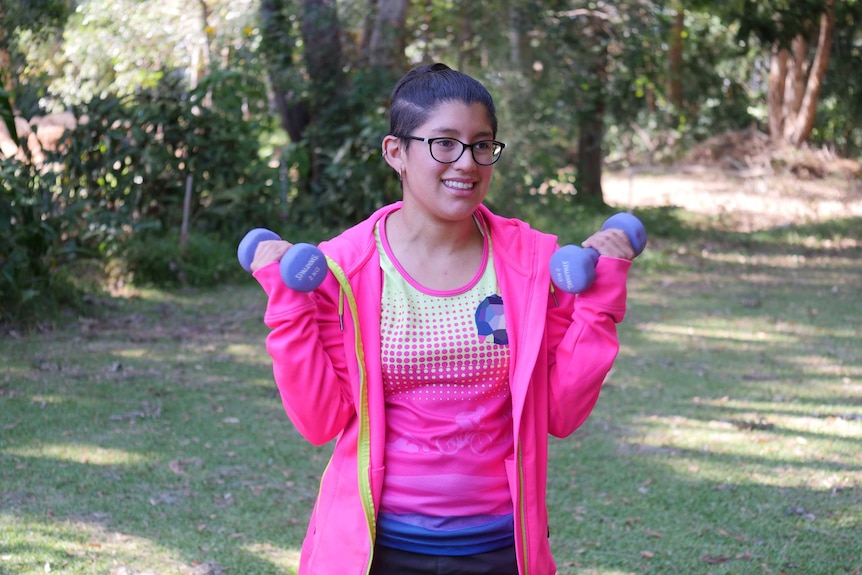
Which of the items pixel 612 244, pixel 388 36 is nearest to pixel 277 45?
pixel 388 36

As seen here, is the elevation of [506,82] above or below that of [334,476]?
above

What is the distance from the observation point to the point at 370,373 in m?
2.07

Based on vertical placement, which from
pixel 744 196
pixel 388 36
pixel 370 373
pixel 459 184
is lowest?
pixel 370 373

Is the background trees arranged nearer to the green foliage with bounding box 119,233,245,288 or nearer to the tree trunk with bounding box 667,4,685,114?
the green foliage with bounding box 119,233,245,288

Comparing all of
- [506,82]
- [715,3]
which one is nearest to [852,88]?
[715,3]

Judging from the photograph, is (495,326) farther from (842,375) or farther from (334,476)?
(842,375)

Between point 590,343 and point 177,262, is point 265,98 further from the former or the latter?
point 590,343

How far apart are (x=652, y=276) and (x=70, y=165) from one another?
5938 mm

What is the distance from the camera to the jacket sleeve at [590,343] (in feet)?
6.80

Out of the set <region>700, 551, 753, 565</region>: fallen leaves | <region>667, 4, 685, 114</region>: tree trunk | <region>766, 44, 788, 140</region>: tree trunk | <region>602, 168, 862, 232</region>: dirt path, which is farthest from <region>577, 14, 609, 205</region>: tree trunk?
<region>700, 551, 753, 565</region>: fallen leaves

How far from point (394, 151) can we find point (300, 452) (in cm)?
312

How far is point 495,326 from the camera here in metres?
2.12

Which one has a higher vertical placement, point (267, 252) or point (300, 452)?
point (267, 252)

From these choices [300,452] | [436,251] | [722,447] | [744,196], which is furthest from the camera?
[744,196]
